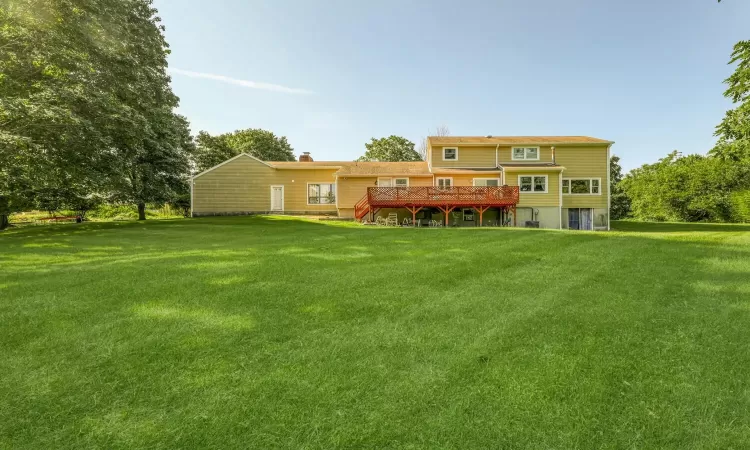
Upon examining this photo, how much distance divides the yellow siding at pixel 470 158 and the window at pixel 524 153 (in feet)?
5.29

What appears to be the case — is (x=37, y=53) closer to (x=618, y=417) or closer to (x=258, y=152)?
(x=618, y=417)

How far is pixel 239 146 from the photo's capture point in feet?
151

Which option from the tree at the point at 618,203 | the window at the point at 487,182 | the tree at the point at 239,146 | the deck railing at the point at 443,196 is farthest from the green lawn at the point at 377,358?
the tree at the point at 618,203

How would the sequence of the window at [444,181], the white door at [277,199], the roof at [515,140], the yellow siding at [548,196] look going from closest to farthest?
the yellow siding at [548,196] < the roof at [515,140] < the window at [444,181] < the white door at [277,199]

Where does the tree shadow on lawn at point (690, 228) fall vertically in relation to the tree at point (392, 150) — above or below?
below

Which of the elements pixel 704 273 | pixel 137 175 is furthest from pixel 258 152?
pixel 704 273

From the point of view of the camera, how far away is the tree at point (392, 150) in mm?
50531

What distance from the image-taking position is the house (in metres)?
20.7

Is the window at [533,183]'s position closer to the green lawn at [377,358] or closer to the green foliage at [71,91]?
the green lawn at [377,358]

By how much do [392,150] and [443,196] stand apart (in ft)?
103

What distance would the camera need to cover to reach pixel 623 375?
304cm

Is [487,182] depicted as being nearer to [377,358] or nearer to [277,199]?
[277,199]

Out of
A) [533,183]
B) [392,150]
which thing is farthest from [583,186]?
[392,150]

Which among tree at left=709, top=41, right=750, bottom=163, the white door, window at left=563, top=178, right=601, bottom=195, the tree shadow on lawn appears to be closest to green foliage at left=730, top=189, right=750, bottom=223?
the tree shadow on lawn
